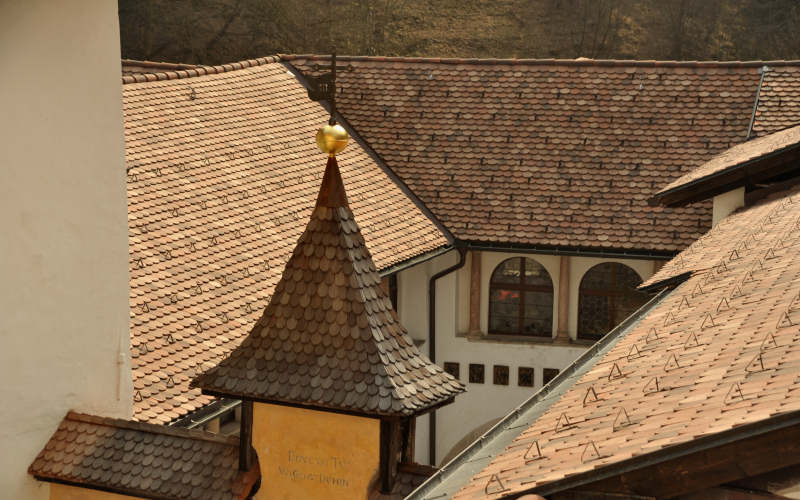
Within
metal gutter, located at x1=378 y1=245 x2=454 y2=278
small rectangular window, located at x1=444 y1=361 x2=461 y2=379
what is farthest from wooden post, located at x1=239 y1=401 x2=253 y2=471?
small rectangular window, located at x1=444 y1=361 x2=461 y2=379

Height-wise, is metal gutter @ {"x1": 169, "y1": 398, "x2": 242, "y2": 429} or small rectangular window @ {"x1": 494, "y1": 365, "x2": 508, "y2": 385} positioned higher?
metal gutter @ {"x1": 169, "y1": 398, "x2": 242, "y2": 429}

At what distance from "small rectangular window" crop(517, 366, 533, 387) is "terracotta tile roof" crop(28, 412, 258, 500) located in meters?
10.9

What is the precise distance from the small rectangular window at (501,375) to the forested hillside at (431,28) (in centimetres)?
2780

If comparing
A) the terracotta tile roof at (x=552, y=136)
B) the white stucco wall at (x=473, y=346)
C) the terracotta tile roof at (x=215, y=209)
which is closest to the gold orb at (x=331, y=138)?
the terracotta tile roof at (x=215, y=209)

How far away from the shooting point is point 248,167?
18.2 meters

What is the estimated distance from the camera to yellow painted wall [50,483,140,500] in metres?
10.6

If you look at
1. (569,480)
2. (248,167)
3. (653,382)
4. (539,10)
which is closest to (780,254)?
(653,382)

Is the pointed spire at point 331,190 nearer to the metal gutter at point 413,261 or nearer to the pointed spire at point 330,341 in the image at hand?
the pointed spire at point 330,341

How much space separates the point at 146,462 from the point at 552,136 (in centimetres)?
1257

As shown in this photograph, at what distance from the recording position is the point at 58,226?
1146 cm

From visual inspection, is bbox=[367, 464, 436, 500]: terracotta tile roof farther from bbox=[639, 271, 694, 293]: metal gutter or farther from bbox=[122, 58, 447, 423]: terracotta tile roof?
bbox=[639, 271, 694, 293]: metal gutter

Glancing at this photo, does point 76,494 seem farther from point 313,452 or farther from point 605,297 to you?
point 605,297

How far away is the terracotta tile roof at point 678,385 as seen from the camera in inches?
240

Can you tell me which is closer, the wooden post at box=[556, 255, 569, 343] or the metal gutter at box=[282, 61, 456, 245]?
the metal gutter at box=[282, 61, 456, 245]
